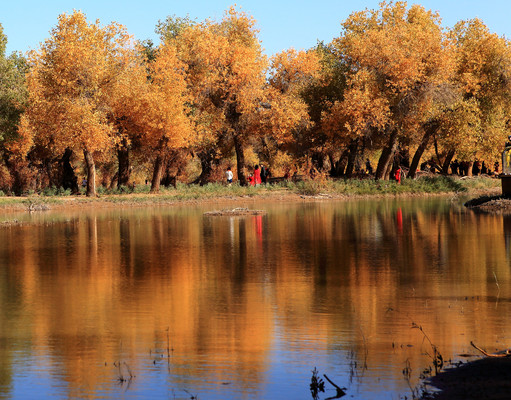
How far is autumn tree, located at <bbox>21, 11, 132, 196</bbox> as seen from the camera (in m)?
51.2

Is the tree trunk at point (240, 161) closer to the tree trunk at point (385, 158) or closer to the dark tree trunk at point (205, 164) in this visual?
the dark tree trunk at point (205, 164)

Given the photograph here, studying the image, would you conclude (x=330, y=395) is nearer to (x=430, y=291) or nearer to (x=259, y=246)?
(x=430, y=291)

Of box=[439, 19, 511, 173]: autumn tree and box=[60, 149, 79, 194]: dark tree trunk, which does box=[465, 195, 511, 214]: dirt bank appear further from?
box=[60, 149, 79, 194]: dark tree trunk

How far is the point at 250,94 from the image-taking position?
6038 centimetres

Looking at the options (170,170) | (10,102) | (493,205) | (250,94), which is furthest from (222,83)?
(493,205)

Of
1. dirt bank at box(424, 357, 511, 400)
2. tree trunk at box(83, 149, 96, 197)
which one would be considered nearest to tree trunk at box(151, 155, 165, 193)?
tree trunk at box(83, 149, 96, 197)

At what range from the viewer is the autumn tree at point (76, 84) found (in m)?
51.2

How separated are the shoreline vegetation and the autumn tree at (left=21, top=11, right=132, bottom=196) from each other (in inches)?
128

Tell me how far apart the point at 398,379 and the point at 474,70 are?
5618 cm

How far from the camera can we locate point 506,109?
64312mm

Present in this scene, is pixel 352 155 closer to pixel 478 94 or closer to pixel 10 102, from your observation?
pixel 478 94

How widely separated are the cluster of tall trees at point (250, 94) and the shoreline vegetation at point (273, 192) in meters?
2.46

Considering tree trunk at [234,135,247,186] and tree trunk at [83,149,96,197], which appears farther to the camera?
tree trunk at [234,135,247,186]

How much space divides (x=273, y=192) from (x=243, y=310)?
4298cm
